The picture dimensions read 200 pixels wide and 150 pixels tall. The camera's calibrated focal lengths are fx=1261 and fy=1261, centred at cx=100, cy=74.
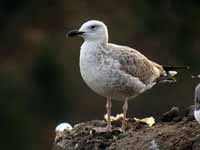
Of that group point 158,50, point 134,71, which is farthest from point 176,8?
point 134,71

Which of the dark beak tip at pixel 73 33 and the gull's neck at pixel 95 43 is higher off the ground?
the dark beak tip at pixel 73 33

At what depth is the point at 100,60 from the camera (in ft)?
29.9

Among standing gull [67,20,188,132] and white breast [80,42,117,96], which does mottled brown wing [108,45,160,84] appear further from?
white breast [80,42,117,96]

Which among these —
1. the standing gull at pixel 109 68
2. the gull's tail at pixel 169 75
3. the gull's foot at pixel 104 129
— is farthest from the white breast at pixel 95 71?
the gull's tail at pixel 169 75

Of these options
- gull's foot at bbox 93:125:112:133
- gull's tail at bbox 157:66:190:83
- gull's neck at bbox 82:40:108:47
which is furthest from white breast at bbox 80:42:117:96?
gull's tail at bbox 157:66:190:83

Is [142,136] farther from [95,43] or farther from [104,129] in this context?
[95,43]

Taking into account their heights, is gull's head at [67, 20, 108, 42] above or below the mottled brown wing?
above

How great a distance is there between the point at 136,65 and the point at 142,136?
105cm

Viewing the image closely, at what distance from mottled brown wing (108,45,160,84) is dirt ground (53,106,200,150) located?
0.37 metres

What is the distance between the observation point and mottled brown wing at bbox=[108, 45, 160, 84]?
929 cm

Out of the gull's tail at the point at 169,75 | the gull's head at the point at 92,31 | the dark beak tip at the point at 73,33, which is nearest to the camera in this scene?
the dark beak tip at the point at 73,33

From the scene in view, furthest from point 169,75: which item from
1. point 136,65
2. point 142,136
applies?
point 142,136

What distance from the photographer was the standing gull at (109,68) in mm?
9023

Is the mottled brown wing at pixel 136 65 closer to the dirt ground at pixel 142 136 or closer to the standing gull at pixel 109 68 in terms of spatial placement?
the standing gull at pixel 109 68
